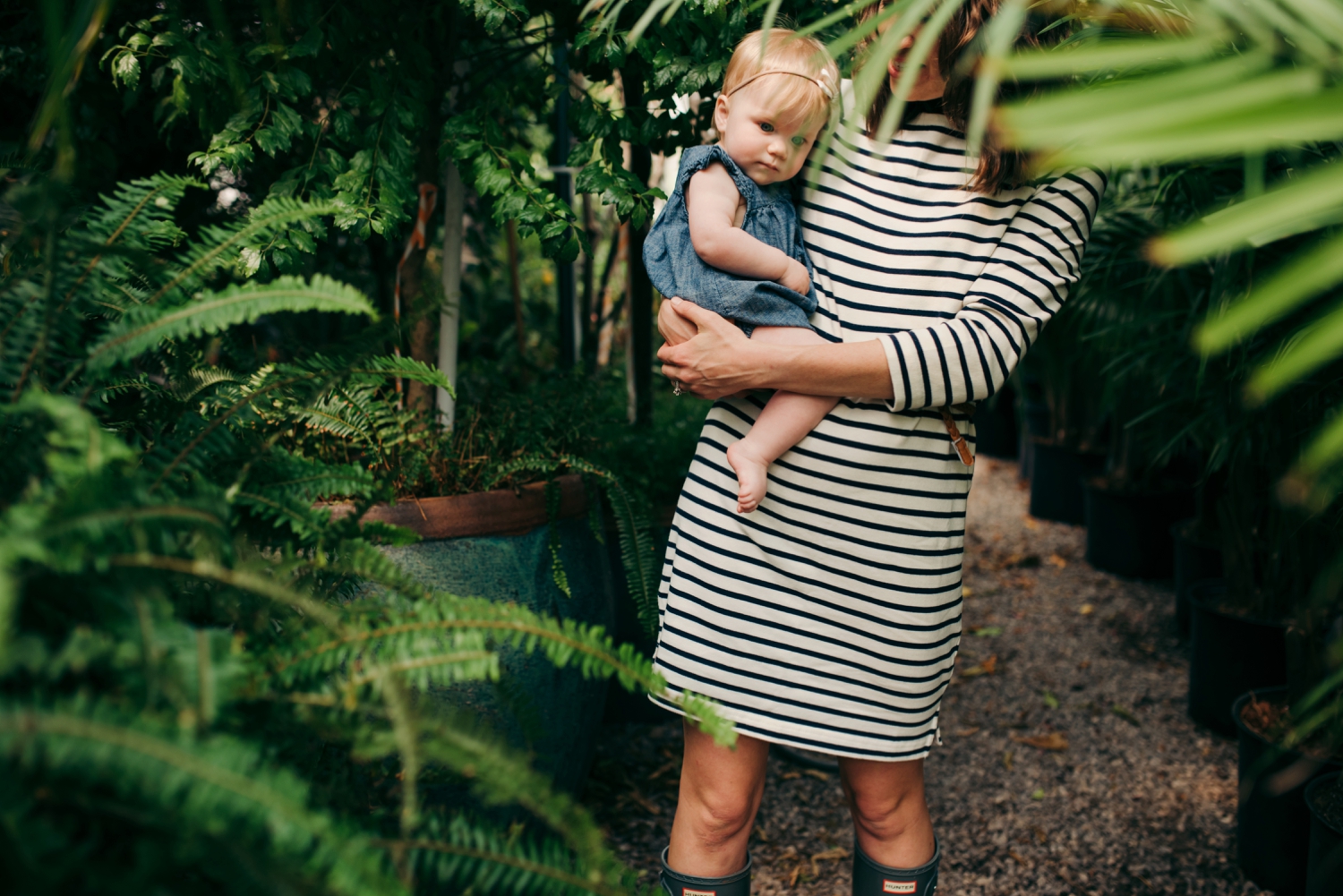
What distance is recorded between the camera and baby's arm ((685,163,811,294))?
1152mm

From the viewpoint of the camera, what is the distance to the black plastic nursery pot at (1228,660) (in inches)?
89.0

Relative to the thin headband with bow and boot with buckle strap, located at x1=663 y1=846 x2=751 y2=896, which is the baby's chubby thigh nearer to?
the thin headband with bow

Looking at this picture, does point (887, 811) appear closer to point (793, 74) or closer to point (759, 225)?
point (759, 225)

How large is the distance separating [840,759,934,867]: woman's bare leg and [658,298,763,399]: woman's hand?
0.55 metres

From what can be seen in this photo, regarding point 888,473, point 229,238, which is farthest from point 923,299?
point 229,238

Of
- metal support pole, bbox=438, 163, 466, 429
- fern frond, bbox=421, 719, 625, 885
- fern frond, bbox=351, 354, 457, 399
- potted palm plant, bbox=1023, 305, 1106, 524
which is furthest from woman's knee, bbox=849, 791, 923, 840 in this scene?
potted palm plant, bbox=1023, 305, 1106, 524

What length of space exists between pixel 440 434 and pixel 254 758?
106 centimetres

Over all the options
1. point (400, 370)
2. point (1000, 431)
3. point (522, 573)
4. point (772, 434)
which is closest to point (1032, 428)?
point (1000, 431)

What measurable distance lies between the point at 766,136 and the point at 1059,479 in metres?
3.45

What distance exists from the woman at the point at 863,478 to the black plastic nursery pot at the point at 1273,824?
0.95 metres

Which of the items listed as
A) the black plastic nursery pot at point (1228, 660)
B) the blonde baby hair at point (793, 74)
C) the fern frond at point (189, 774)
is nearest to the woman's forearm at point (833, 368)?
the blonde baby hair at point (793, 74)

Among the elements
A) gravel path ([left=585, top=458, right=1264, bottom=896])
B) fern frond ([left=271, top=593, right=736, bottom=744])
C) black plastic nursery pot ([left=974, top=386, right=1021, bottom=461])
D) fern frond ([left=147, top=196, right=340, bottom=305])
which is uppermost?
fern frond ([left=147, top=196, right=340, bottom=305])

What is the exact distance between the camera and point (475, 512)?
1451 millimetres

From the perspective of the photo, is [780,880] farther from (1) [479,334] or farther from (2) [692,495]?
(1) [479,334]
